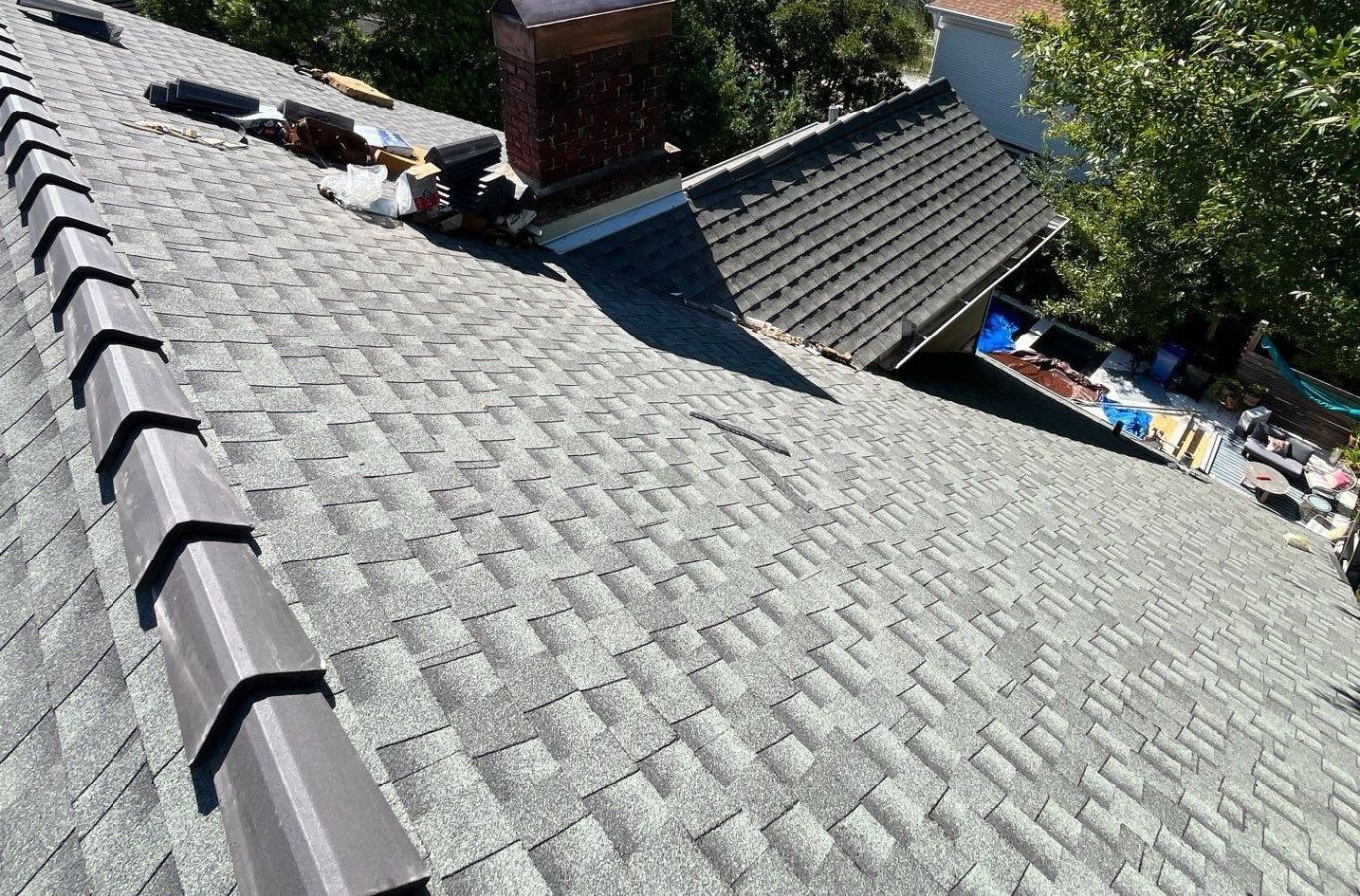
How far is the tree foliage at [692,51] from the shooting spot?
63.2 feet

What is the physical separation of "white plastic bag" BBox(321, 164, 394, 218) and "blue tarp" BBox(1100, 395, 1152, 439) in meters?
17.1

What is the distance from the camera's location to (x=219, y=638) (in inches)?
75.1

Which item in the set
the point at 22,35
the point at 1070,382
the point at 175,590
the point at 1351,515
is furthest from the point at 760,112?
the point at 175,590

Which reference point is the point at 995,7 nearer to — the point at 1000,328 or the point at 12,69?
the point at 1000,328

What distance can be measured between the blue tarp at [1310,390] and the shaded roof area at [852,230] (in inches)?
408

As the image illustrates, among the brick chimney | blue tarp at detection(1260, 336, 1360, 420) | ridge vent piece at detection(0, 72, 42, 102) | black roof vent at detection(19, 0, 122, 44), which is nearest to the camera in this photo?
ridge vent piece at detection(0, 72, 42, 102)

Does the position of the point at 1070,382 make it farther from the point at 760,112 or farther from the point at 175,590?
the point at 175,590

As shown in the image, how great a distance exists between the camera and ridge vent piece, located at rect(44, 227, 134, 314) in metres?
3.33

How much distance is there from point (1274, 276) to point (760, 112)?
17.7 m

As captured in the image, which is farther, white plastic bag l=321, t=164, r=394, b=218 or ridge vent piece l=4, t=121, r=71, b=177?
white plastic bag l=321, t=164, r=394, b=218

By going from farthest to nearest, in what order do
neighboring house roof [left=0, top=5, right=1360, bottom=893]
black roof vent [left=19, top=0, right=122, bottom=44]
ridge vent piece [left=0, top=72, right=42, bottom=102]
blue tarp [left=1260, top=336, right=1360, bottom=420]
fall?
blue tarp [left=1260, top=336, right=1360, bottom=420], black roof vent [left=19, top=0, right=122, bottom=44], ridge vent piece [left=0, top=72, right=42, bottom=102], neighboring house roof [left=0, top=5, right=1360, bottom=893]

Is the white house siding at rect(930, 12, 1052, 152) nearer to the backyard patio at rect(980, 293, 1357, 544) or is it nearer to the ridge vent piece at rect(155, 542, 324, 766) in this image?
the backyard patio at rect(980, 293, 1357, 544)

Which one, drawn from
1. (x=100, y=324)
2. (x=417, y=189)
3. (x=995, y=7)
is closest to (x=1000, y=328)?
(x=995, y=7)

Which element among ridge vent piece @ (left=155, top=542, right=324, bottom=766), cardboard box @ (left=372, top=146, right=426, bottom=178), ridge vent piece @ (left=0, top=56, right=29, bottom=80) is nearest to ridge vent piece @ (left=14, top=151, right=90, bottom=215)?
ridge vent piece @ (left=0, top=56, right=29, bottom=80)
